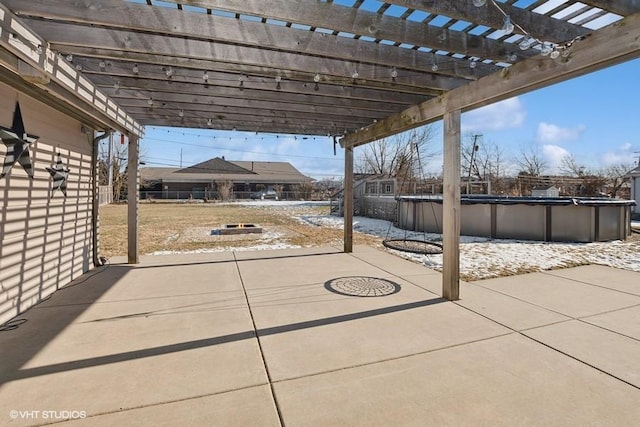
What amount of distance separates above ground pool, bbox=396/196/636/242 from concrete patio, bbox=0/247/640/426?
3790mm

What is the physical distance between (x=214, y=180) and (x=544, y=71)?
30.7 metres

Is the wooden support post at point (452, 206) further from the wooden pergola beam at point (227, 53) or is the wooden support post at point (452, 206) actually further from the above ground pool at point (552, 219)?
the above ground pool at point (552, 219)

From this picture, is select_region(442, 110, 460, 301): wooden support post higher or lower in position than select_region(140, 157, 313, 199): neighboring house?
lower

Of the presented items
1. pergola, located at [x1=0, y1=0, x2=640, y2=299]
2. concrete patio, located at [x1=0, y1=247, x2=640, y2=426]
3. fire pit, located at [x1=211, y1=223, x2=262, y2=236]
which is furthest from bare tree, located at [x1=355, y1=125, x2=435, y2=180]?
concrete patio, located at [x1=0, y1=247, x2=640, y2=426]

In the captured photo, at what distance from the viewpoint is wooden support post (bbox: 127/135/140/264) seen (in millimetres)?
5016

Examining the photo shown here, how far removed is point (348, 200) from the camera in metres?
6.16

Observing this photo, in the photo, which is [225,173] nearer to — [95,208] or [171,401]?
[95,208]

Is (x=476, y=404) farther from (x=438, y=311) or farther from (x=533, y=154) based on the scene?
(x=533, y=154)

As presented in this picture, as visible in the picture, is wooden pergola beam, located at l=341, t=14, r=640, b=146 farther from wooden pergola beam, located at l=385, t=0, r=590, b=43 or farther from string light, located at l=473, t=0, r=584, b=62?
wooden pergola beam, located at l=385, t=0, r=590, b=43

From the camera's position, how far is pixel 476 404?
1712 mm

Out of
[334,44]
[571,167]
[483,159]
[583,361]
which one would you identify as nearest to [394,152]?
[483,159]

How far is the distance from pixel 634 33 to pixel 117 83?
14.6 ft

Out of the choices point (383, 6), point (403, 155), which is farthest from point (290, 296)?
point (403, 155)
